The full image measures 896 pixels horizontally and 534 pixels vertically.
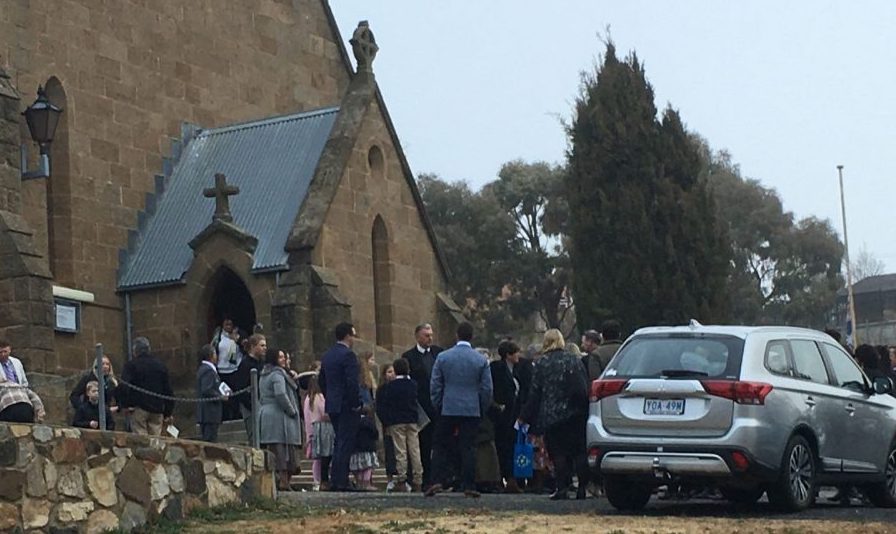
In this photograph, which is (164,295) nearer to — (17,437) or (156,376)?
(156,376)

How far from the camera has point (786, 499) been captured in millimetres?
16219

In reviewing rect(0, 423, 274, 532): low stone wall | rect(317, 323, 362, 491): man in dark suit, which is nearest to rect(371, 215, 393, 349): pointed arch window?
rect(317, 323, 362, 491): man in dark suit

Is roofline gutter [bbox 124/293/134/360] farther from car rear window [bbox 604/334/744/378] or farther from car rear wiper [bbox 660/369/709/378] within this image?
car rear wiper [bbox 660/369/709/378]

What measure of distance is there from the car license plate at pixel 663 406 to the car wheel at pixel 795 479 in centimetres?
95

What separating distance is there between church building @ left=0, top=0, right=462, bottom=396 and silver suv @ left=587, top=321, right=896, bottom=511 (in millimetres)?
12622

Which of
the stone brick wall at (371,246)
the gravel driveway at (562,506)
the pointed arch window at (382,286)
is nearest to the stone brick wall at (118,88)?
the stone brick wall at (371,246)

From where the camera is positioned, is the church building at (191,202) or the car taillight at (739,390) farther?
the church building at (191,202)

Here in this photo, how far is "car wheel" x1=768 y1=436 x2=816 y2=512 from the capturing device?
16.1 metres

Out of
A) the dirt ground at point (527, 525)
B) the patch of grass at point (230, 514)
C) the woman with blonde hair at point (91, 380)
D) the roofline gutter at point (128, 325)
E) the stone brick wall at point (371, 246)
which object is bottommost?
the dirt ground at point (527, 525)

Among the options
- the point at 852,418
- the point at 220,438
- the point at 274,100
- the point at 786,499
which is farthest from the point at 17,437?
the point at 274,100

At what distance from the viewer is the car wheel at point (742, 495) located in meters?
17.3

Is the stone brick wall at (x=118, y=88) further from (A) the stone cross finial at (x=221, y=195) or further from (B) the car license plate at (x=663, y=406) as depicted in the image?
(B) the car license plate at (x=663, y=406)

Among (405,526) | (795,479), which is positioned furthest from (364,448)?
Result: (405,526)

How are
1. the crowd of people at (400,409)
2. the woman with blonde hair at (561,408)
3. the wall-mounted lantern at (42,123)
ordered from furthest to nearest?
1. the wall-mounted lantern at (42,123)
2. the crowd of people at (400,409)
3. the woman with blonde hair at (561,408)
